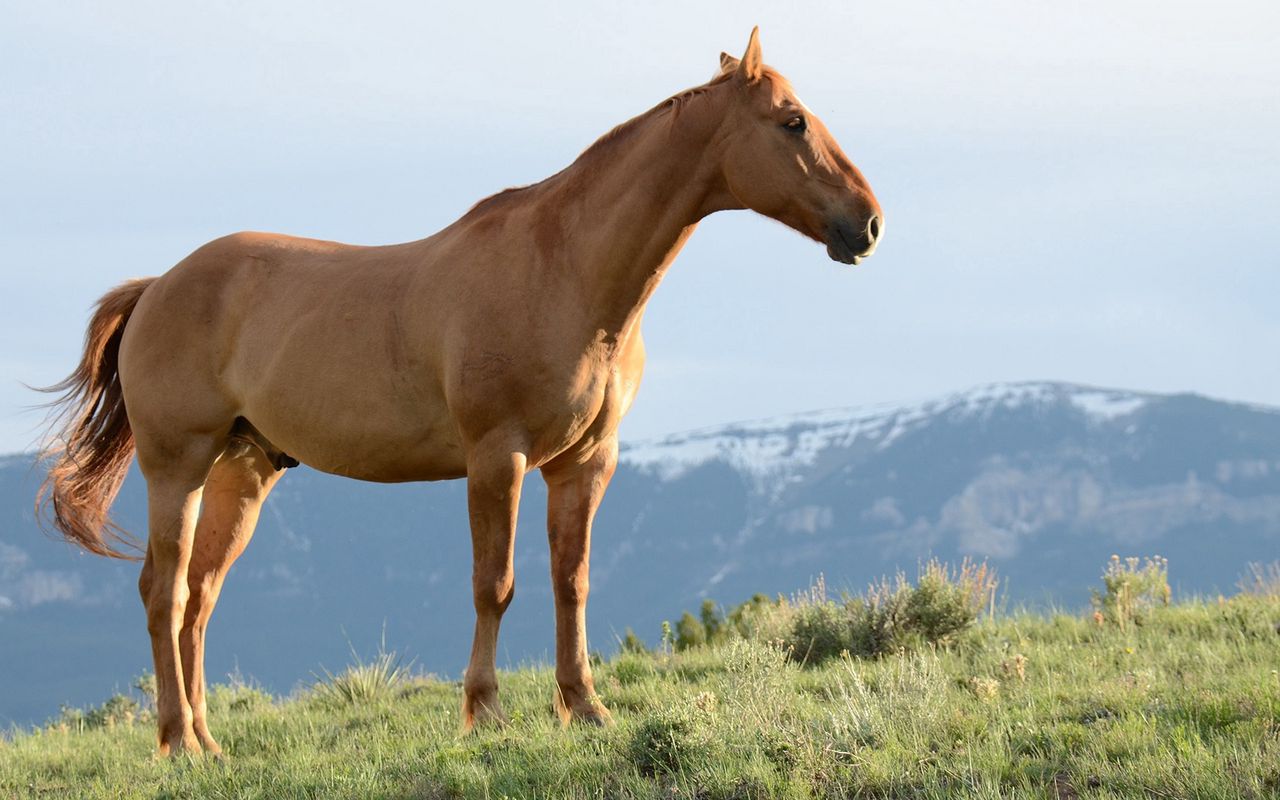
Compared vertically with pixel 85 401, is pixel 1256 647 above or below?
below

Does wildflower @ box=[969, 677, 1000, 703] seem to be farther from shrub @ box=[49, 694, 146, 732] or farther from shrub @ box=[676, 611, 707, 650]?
shrub @ box=[49, 694, 146, 732]

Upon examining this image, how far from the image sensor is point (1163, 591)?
36.3 feet

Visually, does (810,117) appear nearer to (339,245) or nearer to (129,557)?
(339,245)

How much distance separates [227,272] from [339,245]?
2.09ft

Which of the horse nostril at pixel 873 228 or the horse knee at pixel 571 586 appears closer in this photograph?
the horse nostril at pixel 873 228

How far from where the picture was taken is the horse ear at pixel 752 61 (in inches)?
255

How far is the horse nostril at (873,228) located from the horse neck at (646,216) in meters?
0.76

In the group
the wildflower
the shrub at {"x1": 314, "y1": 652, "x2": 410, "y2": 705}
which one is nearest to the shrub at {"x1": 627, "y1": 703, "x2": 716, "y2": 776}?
the wildflower

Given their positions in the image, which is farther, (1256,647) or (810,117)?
(1256,647)

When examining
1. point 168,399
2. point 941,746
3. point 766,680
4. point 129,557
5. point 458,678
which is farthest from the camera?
point 458,678

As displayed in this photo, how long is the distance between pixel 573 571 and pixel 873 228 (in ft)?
7.24

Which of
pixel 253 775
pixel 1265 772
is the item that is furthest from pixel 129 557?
pixel 1265 772

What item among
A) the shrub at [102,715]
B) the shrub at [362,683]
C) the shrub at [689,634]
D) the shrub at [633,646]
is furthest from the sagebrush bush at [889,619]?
the shrub at [102,715]

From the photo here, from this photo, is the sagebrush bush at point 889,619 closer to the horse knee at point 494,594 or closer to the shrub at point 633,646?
the shrub at point 633,646
